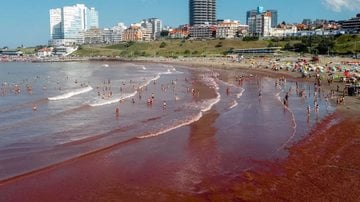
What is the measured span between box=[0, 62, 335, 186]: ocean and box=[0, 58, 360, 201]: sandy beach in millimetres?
192

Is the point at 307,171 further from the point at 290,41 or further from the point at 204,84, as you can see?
the point at 290,41

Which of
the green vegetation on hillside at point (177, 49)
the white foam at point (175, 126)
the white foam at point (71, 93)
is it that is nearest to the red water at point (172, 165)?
the white foam at point (175, 126)

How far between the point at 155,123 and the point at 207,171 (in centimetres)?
1149

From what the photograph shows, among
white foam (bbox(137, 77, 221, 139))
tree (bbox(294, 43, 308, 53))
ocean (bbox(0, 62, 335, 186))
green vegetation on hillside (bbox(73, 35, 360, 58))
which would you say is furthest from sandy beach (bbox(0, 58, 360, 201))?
tree (bbox(294, 43, 308, 53))

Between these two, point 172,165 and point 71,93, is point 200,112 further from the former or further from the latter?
point 71,93

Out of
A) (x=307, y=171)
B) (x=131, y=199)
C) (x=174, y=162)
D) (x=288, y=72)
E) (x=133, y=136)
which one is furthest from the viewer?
(x=288, y=72)

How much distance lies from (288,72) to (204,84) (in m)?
17.7

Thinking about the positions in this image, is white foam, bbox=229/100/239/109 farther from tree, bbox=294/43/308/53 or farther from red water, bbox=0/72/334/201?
tree, bbox=294/43/308/53

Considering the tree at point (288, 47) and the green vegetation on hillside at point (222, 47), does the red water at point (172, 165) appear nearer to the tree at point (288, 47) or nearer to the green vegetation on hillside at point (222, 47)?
the green vegetation on hillside at point (222, 47)

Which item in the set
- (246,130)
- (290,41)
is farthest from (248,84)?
(290,41)

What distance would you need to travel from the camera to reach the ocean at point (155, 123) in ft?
70.8

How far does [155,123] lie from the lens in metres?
30.0

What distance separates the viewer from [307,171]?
1877 cm

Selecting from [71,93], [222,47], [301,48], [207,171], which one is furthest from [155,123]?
[222,47]
